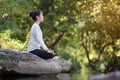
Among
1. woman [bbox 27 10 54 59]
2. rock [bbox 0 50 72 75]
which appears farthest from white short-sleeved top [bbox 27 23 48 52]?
rock [bbox 0 50 72 75]

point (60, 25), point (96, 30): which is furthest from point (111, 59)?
point (60, 25)

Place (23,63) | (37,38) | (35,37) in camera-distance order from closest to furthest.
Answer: (37,38) < (35,37) < (23,63)

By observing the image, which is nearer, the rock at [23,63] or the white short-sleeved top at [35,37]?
the white short-sleeved top at [35,37]

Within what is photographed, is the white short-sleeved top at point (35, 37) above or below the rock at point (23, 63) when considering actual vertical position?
above

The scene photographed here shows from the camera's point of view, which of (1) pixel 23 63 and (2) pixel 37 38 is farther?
(1) pixel 23 63

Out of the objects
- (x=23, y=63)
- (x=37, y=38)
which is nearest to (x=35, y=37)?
(x=37, y=38)

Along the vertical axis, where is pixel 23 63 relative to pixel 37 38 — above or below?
below

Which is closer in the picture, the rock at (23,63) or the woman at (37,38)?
the woman at (37,38)

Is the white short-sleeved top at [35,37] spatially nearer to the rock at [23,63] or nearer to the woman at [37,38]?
the woman at [37,38]

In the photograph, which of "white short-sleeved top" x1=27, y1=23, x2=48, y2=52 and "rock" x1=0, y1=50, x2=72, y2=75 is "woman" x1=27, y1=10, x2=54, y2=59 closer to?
"white short-sleeved top" x1=27, y1=23, x2=48, y2=52

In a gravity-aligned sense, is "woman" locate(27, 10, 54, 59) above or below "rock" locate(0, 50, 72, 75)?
above

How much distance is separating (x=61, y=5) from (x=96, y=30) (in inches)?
81.7

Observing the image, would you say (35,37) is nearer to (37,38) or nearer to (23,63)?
(37,38)

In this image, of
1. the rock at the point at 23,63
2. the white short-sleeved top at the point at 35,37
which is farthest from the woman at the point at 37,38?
the rock at the point at 23,63
